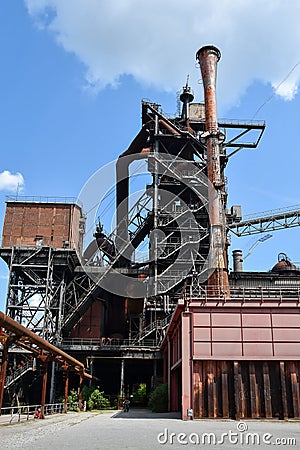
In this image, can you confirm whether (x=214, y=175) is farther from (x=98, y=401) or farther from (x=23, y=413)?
(x=23, y=413)

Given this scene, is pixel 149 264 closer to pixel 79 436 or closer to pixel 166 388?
pixel 166 388

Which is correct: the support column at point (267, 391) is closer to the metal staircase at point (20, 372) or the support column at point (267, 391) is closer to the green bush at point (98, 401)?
the green bush at point (98, 401)

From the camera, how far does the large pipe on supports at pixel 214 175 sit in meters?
30.6

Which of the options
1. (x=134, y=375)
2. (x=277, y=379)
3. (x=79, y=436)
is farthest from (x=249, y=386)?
(x=134, y=375)

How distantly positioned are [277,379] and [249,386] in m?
1.21

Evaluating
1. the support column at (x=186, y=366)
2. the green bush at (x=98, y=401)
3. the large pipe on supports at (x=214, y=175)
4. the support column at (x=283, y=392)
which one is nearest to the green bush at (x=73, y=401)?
the green bush at (x=98, y=401)

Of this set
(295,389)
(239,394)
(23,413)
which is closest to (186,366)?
(239,394)

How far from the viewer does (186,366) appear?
19047mm

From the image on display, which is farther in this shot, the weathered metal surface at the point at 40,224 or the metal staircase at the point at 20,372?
the weathered metal surface at the point at 40,224

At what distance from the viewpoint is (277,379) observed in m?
18.7
